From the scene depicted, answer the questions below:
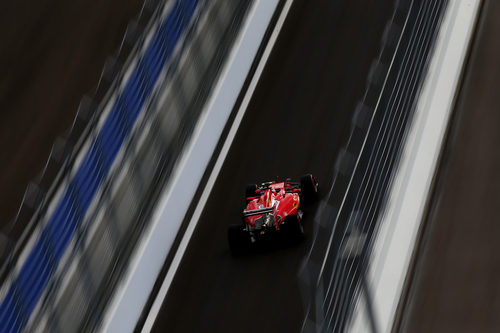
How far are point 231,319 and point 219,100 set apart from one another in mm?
3006

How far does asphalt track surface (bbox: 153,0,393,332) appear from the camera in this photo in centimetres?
678

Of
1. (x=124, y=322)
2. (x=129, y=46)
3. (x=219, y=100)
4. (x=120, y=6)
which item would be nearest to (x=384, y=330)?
(x=124, y=322)

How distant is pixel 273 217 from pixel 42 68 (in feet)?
14.1

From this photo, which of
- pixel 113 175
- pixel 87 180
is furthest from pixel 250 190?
pixel 87 180

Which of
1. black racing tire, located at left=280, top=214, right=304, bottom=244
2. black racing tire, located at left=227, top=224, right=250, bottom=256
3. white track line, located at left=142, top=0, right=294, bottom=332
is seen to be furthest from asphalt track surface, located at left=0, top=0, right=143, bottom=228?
black racing tire, located at left=280, top=214, right=304, bottom=244

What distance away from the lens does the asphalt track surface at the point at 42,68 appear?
8.70 m

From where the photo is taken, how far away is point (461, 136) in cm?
795

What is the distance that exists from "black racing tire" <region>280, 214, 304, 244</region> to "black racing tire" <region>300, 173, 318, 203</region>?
1.42 ft

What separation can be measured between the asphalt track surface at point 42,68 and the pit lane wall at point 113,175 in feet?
1.70

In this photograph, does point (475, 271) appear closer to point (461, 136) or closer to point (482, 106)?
point (461, 136)

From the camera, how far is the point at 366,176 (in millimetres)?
6188

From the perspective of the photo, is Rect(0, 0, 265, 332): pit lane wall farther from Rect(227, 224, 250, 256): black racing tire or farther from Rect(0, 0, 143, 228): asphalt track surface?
Rect(227, 224, 250, 256): black racing tire

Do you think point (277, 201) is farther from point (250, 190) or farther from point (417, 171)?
point (417, 171)

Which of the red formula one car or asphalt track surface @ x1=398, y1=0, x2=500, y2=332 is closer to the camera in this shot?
asphalt track surface @ x1=398, y1=0, x2=500, y2=332
